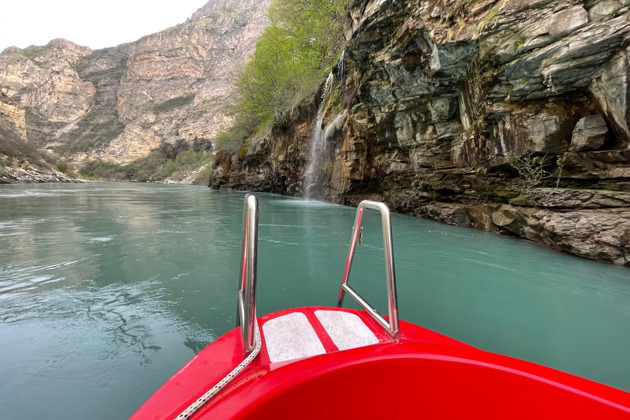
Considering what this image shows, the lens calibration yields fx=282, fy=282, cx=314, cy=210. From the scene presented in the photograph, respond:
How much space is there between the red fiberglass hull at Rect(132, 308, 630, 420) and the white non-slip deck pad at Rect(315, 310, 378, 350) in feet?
1.10

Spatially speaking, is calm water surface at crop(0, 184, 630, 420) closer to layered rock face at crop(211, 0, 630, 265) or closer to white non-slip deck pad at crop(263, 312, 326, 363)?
white non-slip deck pad at crop(263, 312, 326, 363)

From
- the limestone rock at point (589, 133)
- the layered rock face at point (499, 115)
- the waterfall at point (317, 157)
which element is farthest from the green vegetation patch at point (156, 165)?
the limestone rock at point (589, 133)

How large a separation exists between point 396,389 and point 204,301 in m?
2.45

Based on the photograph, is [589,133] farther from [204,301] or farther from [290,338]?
[204,301]

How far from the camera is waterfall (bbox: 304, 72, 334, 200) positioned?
1481 centimetres

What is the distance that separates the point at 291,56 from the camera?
67.4 ft

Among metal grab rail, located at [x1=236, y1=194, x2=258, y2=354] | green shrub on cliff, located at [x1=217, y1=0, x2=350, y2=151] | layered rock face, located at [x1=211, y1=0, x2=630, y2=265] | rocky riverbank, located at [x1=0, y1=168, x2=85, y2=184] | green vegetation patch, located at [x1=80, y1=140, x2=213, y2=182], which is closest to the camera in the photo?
metal grab rail, located at [x1=236, y1=194, x2=258, y2=354]

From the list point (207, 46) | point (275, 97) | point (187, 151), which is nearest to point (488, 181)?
point (275, 97)

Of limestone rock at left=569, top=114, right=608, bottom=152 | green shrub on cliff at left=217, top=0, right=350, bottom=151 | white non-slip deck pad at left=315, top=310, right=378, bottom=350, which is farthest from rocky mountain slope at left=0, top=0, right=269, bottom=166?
white non-slip deck pad at left=315, top=310, right=378, bottom=350

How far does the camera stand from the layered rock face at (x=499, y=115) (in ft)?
15.2

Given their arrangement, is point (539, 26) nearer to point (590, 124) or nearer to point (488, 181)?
point (590, 124)

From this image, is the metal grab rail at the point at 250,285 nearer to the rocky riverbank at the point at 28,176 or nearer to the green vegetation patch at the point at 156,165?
the rocky riverbank at the point at 28,176

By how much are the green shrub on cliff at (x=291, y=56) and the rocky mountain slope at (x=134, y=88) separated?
56.2 m

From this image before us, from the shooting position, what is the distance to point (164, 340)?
2240 mm
